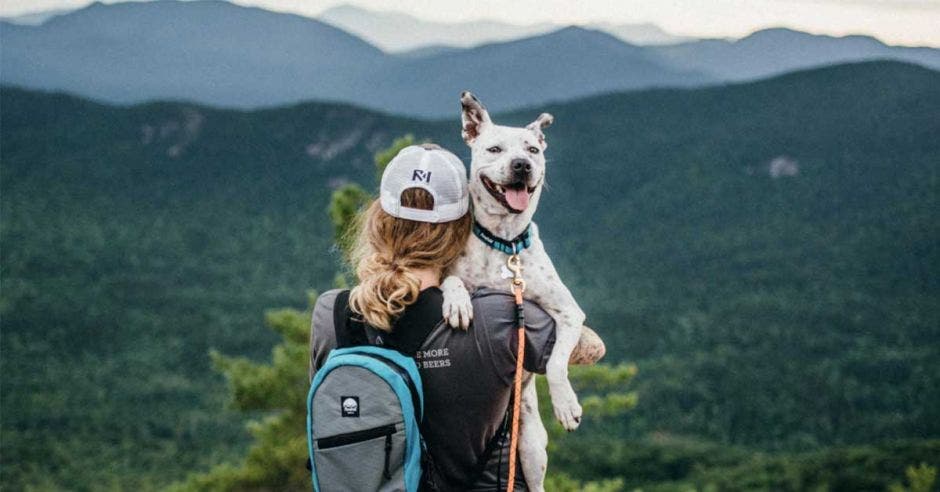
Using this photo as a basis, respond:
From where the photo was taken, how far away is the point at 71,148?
61.4 m

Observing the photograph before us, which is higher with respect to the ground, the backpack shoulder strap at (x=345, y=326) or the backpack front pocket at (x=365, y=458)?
the backpack shoulder strap at (x=345, y=326)

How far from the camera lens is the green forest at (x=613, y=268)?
34.1m

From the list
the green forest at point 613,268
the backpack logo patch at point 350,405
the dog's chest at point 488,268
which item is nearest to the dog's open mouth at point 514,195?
the dog's chest at point 488,268

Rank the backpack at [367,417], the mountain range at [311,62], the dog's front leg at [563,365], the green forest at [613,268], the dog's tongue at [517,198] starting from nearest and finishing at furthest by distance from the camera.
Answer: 1. the backpack at [367,417]
2. the dog's front leg at [563,365]
3. the dog's tongue at [517,198]
4. the green forest at [613,268]
5. the mountain range at [311,62]

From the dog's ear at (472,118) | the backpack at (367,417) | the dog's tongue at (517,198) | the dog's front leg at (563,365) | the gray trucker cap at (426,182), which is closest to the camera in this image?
the backpack at (367,417)

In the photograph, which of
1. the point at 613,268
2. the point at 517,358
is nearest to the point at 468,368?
the point at 517,358

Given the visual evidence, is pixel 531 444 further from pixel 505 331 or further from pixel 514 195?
pixel 514 195

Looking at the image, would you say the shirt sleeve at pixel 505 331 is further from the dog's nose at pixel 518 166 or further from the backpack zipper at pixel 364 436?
the dog's nose at pixel 518 166

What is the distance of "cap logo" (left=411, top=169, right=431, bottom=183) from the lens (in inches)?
84.0

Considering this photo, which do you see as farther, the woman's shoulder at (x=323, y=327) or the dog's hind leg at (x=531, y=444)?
the dog's hind leg at (x=531, y=444)

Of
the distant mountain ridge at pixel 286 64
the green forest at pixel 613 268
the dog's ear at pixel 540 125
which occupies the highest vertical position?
the distant mountain ridge at pixel 286 64

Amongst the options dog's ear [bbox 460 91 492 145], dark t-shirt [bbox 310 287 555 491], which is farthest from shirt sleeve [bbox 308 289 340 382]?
dog's ear [bbox 460 91 492 145]

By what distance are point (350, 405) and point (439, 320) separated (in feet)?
0.82

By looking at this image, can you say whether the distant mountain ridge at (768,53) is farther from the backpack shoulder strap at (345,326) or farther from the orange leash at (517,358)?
the backpack shoulder strap at (345,326)
